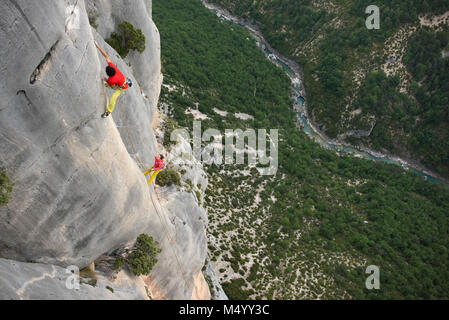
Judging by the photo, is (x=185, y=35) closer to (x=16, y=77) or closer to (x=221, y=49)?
(x=221, y=49)

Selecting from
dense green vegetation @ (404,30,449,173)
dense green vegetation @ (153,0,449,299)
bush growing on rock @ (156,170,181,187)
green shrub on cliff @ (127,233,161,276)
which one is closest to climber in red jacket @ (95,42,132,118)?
green shrub on cliff @ (127,233,161,276)

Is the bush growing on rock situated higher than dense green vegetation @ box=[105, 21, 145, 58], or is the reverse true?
dense green vegetation @ box=[105, 21, 145, 58]

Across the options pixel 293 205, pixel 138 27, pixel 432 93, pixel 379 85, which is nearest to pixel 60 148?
pixel 138 27

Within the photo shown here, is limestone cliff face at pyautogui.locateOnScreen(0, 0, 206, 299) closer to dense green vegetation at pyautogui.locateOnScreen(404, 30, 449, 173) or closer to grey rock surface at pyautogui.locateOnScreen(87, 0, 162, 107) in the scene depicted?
grey rock surface at pyautogui.locateOnScreen(87, 0, 162, 107)

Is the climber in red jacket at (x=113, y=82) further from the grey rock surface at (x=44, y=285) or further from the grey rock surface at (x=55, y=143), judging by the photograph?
the grey rock surface at (x=44, y=285)

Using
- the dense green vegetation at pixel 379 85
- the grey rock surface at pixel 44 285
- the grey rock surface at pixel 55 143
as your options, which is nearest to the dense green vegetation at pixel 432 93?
the dense green vegetation at pixel 379 85

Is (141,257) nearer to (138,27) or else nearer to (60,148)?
(60,148)
